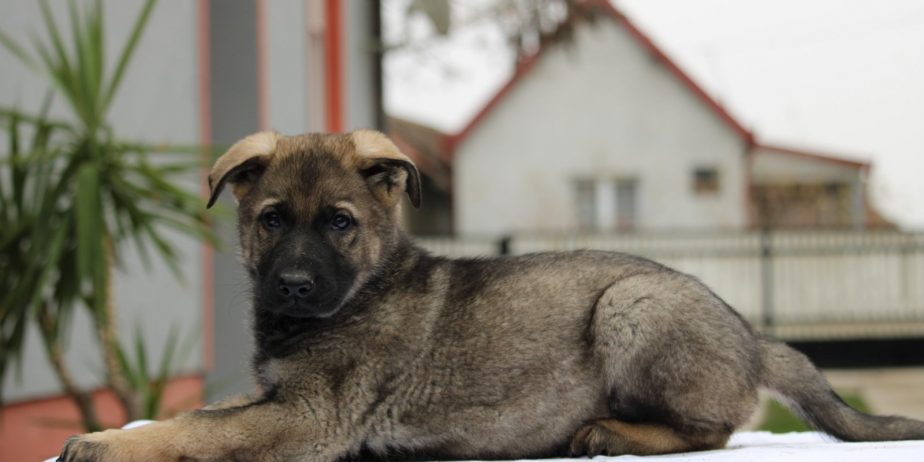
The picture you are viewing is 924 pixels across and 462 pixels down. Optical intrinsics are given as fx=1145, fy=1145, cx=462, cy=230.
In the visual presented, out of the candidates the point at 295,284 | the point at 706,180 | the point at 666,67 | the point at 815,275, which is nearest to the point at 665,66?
the point at 666,67

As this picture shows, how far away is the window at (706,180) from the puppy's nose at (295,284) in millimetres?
24834

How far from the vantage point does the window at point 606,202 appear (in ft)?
90.0

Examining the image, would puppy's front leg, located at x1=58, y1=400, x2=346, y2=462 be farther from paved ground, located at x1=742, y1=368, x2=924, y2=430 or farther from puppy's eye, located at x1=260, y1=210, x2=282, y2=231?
paved ground, located at x1=742, y1=368, x2=924, y2=430

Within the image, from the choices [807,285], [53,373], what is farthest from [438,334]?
[807,285]

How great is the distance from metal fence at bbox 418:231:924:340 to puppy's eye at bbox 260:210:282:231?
51.4ft

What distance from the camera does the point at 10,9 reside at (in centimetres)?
679

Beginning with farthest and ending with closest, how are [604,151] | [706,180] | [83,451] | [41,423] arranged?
[706,180] < [604,151] < [41,423] < [83,451]

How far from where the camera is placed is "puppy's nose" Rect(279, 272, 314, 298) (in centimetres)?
340

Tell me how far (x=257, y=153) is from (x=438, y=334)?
0.83m

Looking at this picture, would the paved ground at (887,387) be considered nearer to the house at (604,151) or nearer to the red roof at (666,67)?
the house at (604,151)

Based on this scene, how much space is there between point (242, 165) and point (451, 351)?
0.90m

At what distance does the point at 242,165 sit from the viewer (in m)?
3.70

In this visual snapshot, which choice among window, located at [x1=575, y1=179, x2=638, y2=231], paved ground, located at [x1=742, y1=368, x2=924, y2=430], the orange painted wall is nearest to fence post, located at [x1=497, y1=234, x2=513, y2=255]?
paved ground, located at [x1=742, y1=368, x2=924, y2=430]

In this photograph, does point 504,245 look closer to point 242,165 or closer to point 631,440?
point 242,165
